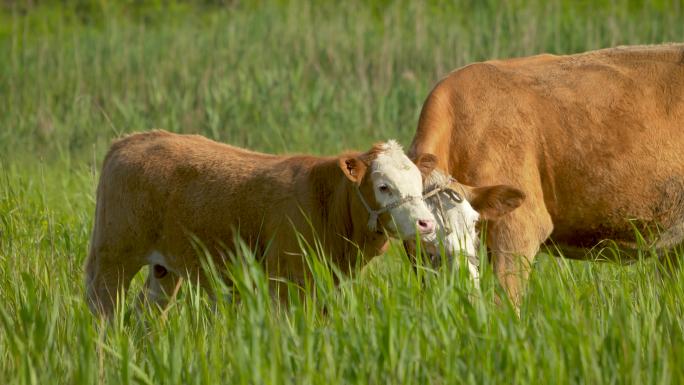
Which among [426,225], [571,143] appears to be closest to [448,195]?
[426,225]

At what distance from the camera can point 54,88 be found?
1405 centimetres

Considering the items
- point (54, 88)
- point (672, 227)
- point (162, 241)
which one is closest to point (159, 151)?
point (162, 241)

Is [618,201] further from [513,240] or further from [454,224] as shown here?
[454,224]

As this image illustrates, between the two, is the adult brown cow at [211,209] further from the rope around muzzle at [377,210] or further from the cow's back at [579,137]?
the cow's back at [579,137]

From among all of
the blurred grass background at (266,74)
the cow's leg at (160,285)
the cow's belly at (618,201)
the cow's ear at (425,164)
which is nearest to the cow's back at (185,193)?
the cow's leg at (160,285)

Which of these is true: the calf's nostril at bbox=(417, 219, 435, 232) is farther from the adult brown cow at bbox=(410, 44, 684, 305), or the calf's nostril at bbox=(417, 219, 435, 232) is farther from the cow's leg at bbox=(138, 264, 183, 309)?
the cow's leg at bbox=(138, 264, 183, 309)

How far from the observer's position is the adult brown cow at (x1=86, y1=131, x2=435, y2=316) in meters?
6.30

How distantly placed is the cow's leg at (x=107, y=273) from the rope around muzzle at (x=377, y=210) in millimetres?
1532

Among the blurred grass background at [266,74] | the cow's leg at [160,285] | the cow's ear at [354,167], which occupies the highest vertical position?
the cow's ear at [354,167]

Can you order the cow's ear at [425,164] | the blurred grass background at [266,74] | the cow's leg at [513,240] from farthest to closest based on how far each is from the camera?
the blurred grass background at [266,74] → the cow's leg at [513,240] → the cow's ear at [425,164]

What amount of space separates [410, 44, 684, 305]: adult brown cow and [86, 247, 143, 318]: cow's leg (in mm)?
1737

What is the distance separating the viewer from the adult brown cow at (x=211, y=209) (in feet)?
20.7

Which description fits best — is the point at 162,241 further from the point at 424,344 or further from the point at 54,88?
the point at 54,88

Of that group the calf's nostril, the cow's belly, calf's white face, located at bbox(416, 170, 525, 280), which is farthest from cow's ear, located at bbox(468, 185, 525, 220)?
the cow's belly
